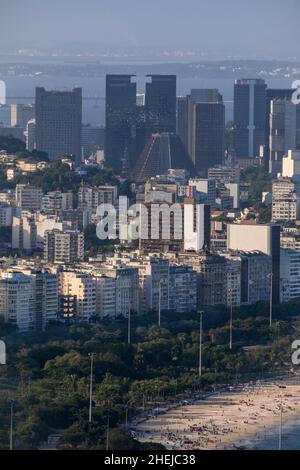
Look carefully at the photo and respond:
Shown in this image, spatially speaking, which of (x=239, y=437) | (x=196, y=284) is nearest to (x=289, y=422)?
(x=239, y=437)

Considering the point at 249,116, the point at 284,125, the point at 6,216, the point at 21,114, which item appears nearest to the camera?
the point at 6,216

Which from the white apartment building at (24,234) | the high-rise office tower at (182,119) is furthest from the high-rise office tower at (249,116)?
the white apartment building at (24,234)

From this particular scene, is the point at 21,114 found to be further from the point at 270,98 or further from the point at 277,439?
the point at 277,439

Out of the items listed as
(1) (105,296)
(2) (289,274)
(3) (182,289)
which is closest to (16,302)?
(1) (105,296)

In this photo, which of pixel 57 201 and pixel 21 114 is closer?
pixel 57 201

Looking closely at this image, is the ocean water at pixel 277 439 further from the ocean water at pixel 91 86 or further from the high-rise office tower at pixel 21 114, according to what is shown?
the high-rise office tower at pixel 21 114

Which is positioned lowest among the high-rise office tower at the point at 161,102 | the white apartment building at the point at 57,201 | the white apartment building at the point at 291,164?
the white apartment building at the point at 291,164

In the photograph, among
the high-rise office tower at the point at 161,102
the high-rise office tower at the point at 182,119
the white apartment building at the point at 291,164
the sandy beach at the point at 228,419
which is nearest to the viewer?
the sandy beach at the point at 228,419
